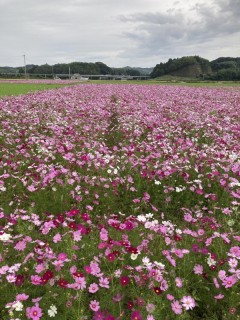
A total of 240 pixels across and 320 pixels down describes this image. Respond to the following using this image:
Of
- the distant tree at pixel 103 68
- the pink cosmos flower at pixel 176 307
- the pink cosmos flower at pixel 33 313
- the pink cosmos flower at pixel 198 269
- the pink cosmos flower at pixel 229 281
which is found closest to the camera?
the pink cosmos flower at pixel 33 313

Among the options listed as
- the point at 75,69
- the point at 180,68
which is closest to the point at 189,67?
the point at 180,68

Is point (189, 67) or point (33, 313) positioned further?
point (189, 67)

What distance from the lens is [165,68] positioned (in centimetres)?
13412

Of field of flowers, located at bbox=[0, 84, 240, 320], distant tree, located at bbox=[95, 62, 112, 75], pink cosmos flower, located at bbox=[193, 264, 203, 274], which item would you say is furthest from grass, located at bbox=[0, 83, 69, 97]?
distant tree, located at bbox=[95, 62, 112, 75]

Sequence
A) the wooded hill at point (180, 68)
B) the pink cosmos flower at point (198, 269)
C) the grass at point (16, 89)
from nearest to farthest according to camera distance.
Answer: the pink cosmos flower at point (198, 269), the grass at point (16, 89), the wooded hill at point (180, 68)

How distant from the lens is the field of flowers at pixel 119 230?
309cm

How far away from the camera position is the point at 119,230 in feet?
14.5

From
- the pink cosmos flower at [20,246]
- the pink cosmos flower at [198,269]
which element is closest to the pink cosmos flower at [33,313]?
the pink cosmos flower at [20,246]

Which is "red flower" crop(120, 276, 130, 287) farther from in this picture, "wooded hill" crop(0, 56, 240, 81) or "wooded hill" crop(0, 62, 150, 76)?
"wooded hill" crop(0, 62, 150, 76)

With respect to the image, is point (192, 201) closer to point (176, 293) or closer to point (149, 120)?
point (176, 293)

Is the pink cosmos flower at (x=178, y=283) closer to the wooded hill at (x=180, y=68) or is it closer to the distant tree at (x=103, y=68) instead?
the wooded hill at (x=180, y=68)

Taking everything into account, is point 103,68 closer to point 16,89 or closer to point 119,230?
point 16,89

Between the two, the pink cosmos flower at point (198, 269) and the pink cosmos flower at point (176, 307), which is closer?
the pink cosmos flower at point (176, 307)

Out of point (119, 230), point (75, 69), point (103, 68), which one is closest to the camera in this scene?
point (119, 230)
